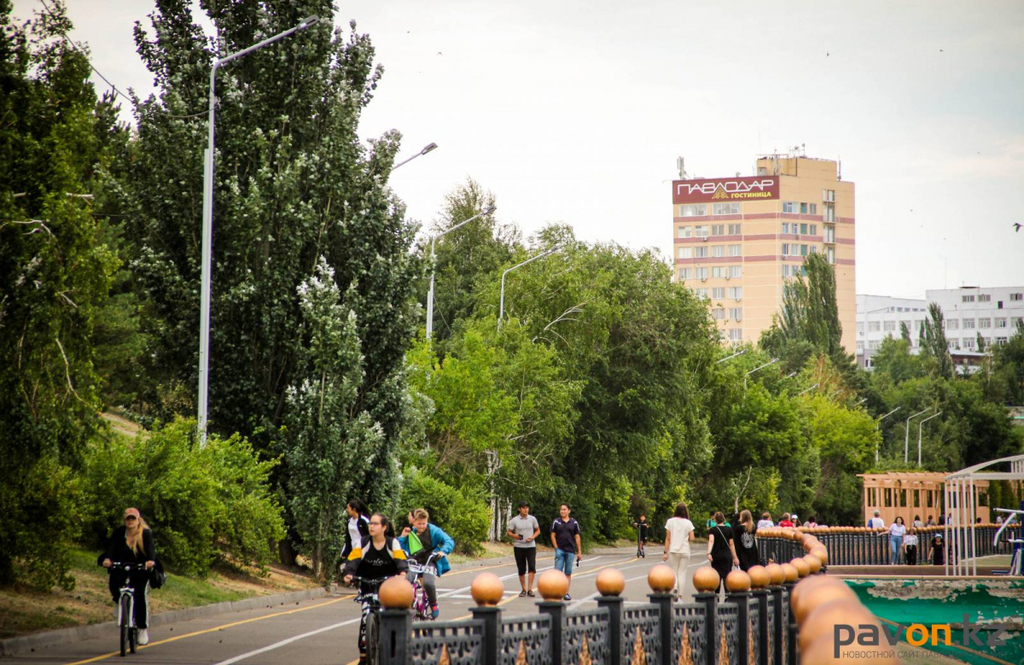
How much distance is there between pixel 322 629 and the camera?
1866 centimetres

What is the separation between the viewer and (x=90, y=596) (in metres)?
18.8

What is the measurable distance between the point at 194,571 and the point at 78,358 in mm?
7845

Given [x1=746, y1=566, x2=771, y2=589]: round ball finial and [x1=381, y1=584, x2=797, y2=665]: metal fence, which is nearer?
[x1=381, y1=584, x2=797, y2=665]: metal fence

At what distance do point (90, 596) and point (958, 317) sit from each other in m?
184

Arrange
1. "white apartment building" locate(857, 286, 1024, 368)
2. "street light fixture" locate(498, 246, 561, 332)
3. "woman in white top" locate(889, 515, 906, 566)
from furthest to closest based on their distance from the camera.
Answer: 1. "white apartment building" locate(857, 286, 1024, 368)
2. "street light fixture" locate(498, 246, 561, 332)
3. "woman in white top" locate(889, 515, 906, 566)

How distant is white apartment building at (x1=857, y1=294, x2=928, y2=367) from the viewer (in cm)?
19112

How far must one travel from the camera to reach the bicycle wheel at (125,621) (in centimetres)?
1512

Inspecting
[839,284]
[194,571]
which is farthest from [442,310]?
[839,284]

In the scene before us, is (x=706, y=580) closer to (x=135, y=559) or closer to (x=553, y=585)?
(x=553, y=585)

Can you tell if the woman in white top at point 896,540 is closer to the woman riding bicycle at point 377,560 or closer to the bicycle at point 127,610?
the bicycle at point 127,610

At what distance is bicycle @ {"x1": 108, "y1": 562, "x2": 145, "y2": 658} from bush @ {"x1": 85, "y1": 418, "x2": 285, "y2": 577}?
4.68 m

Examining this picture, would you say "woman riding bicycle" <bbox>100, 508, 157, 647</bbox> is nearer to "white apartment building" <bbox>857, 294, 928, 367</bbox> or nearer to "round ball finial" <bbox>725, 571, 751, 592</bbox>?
"round ball finial" <bbox>725, 571, 751, 592</bbox>

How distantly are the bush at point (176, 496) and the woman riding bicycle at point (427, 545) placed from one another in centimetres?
581

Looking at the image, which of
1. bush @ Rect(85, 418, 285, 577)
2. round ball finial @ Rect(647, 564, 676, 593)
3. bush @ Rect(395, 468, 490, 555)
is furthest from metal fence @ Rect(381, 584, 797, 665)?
bush @ Rect(395, 468, 490, 555)
